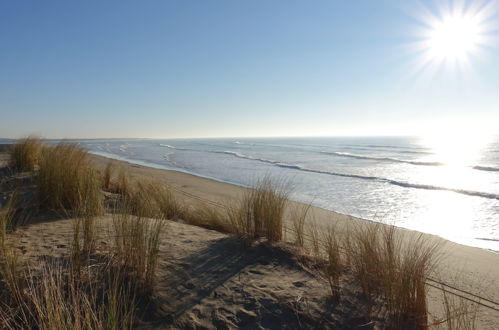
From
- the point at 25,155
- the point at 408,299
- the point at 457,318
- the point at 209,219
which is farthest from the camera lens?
the point at 25,155

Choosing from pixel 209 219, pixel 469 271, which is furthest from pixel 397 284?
pixel 209 219

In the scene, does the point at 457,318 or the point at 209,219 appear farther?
the point at 209,219

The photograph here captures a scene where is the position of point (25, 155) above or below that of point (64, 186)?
above

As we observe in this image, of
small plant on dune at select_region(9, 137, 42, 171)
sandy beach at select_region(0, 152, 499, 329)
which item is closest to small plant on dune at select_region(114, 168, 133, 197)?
sandy beach at select_region(0, 152, 499, 329)

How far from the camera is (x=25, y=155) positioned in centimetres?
895

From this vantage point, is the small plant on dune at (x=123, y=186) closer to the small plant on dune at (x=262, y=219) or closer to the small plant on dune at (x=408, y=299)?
the small plant on dune at (x=262, y=219)

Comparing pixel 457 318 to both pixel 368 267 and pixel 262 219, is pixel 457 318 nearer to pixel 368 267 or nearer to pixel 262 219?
pixel 368 267

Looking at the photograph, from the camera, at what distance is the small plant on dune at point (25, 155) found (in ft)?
28.5

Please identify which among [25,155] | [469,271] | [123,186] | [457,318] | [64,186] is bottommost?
[469,271]

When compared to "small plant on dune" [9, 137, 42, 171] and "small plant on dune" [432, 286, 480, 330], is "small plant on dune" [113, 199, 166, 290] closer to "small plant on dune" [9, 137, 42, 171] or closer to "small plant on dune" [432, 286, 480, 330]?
"small plant on dune" [432, 286, 480, 330]

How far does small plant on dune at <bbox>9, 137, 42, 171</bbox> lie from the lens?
869 cm

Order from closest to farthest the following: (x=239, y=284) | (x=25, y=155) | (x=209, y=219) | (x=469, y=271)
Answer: (x=239, y=284) < (x=469, y=271) < (x=209, y=219) < (x=25, y=155)

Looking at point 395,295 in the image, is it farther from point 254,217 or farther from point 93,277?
point 93,277

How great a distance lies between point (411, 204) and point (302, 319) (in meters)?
8.00
